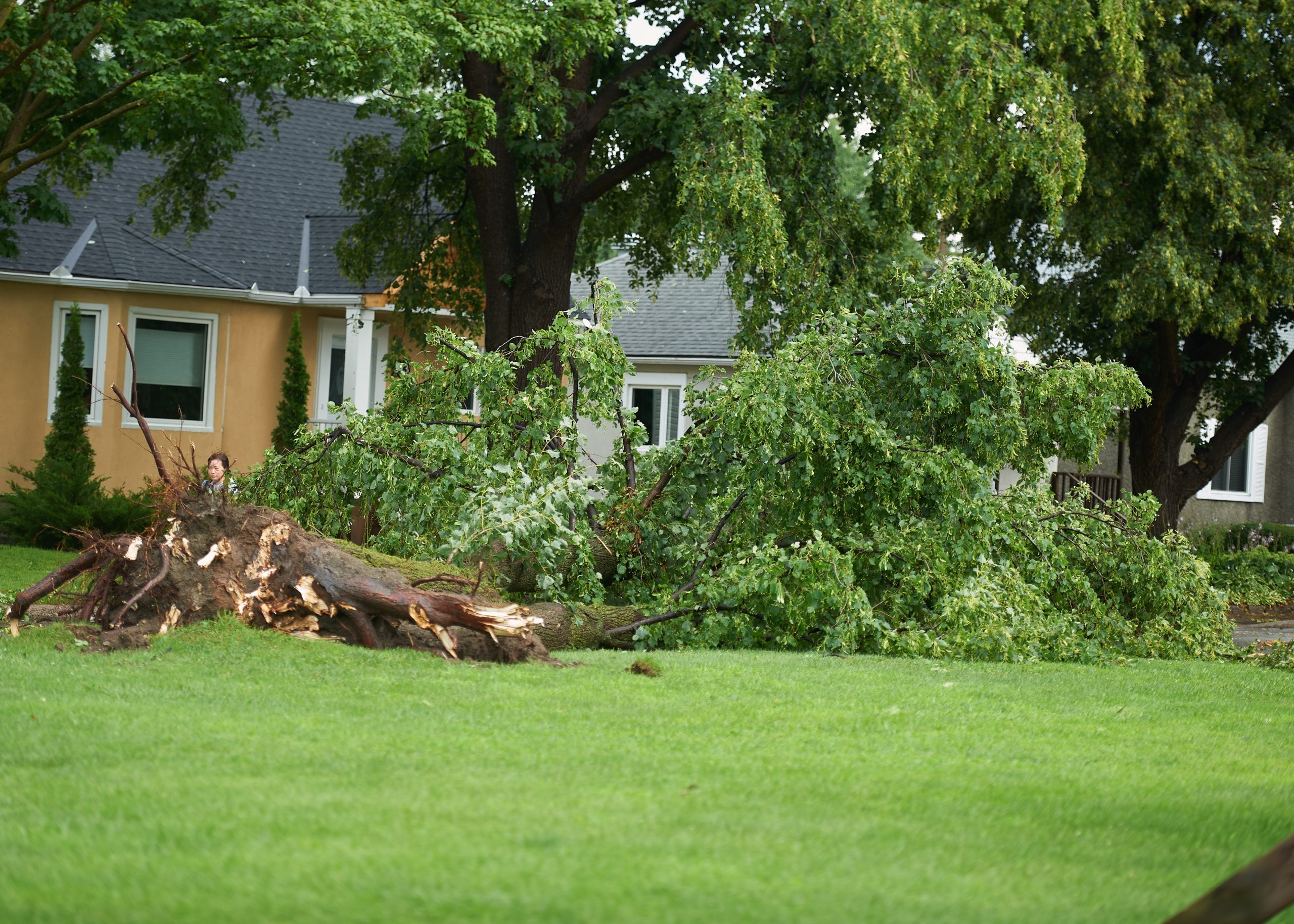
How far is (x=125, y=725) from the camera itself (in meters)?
5.14

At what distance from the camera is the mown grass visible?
336cm

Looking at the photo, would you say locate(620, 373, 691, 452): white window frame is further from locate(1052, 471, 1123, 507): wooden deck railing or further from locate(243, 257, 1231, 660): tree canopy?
locate(243, 257, 1231, 660): tree canopy

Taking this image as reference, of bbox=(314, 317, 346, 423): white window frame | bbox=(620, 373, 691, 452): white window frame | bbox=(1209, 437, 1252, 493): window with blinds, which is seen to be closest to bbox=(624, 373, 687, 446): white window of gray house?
bbox=(620, 373, 691, 452): white window frame

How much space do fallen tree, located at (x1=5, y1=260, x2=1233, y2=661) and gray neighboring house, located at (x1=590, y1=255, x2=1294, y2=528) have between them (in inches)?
431

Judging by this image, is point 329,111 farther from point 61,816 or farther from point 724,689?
point 61,816

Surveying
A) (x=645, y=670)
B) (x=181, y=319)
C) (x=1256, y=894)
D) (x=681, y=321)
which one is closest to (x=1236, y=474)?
(x=681, y=321)

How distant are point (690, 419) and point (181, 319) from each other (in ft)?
26.4

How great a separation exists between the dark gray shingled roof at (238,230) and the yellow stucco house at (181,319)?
0.11ft

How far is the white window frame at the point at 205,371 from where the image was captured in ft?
61.9

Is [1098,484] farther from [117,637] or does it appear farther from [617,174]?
[117,637]

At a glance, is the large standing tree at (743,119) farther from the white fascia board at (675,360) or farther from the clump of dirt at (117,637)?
the white fascia board at (675,360)

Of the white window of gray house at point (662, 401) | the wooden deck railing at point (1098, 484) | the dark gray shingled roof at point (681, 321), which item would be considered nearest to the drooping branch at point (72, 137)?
the dark gray shingled roof at point (681, 321)

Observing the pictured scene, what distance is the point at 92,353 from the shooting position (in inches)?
733

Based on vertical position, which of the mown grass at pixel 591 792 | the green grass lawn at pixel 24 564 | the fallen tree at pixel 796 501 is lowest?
the green grass lawn at pixel 24 564
